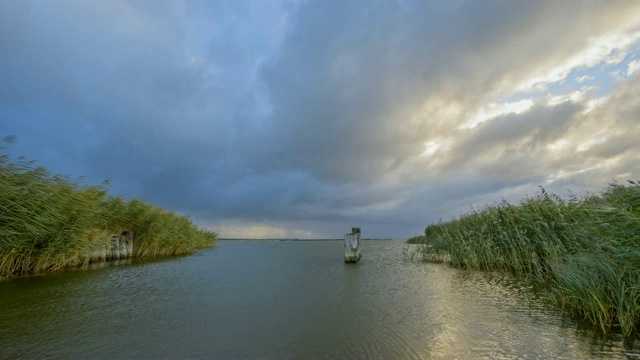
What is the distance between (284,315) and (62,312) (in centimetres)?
368

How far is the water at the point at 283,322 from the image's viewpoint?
12.0 feet

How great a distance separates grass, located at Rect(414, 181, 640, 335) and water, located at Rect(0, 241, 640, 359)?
0.52m

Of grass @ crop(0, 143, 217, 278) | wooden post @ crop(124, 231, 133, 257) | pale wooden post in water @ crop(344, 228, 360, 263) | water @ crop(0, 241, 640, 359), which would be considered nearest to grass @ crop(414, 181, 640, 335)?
water @ crop(0, 241, 640, 359)

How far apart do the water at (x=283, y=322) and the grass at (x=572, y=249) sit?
1.69ft

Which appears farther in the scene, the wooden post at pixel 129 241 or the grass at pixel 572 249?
the wooden post at pixel 129 241

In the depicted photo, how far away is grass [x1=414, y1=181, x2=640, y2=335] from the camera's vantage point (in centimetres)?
462

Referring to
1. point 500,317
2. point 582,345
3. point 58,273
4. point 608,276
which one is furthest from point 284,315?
point 58,273

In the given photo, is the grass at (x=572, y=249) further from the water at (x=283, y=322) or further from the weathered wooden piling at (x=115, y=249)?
the weathered wooden piling at (x=115, y=249)

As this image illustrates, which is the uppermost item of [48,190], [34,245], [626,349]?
[48,190]

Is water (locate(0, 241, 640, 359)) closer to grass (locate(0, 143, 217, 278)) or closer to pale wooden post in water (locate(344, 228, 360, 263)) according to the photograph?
grass (locate(0, 143, 217, 278))

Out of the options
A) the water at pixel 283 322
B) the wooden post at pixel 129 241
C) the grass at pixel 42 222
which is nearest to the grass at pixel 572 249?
the water at pixel 283 322

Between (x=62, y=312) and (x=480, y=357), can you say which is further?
(x=62, y=312)

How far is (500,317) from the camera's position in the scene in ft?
17.2

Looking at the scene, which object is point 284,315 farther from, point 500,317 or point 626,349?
point 626,349
